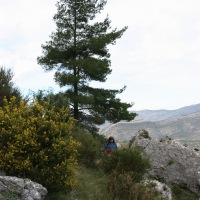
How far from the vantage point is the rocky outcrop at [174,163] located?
50.9 ft

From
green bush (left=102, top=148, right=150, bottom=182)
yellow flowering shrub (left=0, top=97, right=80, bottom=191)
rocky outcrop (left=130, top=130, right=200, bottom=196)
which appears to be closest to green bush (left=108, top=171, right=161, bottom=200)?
yellow flowering shrub (left=0, top=97, right=80, bottom=191)

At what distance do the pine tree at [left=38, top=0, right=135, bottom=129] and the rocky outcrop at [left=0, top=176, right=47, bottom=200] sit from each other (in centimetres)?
1639

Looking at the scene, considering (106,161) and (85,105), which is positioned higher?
(85,105)

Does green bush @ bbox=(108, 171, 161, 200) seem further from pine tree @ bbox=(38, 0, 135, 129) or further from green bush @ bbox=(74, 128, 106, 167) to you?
pine tree @ bbox=(38, 0, 135, 129)

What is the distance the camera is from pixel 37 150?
7996mm

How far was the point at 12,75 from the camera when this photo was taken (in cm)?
1662

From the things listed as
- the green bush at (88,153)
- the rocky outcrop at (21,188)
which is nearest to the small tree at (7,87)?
the green bush at (88,153)

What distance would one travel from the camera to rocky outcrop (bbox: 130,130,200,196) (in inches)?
611

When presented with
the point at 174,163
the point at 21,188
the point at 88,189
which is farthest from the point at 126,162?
the point at 21,188

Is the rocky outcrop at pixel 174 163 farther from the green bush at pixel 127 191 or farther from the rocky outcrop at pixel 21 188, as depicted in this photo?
the rocky outcrop at pixel 21 188

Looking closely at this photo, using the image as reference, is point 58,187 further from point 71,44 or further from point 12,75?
point 71,44

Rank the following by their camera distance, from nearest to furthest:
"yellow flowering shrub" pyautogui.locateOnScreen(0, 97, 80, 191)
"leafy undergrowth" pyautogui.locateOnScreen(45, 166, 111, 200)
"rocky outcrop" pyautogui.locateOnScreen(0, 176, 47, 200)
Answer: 1. "rocky outcrop" pyautogui.locateOnScreen(0, 176, 47, 200)
2. "yellow flowering shrub" pyautogui.locateOnScreen(0, 97, 80, 191)
3. "leafy undergrowth" pyautogui.locateOnScreen(45, 166, 111, 200)

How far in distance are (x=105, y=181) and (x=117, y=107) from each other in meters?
15.2

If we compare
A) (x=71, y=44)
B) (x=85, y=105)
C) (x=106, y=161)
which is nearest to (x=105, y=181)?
(x=106, y=161)
